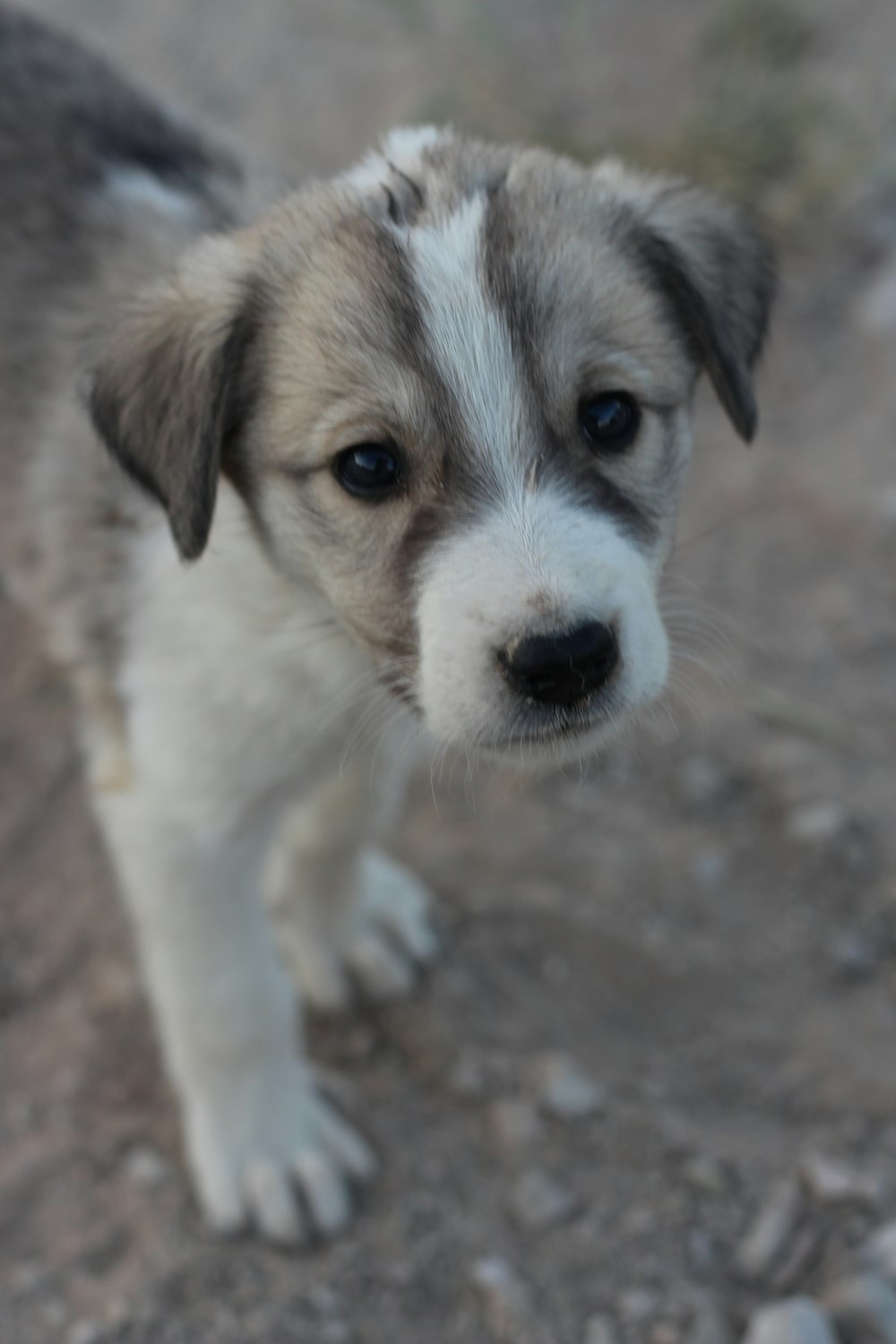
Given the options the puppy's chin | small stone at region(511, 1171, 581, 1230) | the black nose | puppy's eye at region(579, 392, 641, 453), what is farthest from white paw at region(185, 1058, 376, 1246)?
puppy's eye at region(579, 392, 641, 453)

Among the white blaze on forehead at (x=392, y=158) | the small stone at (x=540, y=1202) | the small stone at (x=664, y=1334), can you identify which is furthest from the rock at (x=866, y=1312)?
the white blaze on forehead at (x=392, y=158)

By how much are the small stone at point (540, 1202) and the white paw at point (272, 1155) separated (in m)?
0.35

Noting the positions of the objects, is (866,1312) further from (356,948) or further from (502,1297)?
(356,948)

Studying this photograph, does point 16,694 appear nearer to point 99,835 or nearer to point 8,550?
point 99,835

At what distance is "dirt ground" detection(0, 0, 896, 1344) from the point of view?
9.53ft

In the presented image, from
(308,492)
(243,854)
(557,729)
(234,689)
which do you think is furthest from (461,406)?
(243,854)

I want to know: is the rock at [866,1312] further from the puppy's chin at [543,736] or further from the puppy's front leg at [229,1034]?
the puppy's chin at [543,736]

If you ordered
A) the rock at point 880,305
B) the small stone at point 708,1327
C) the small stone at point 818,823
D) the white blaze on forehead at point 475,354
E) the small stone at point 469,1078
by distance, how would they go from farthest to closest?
1. the rock at point 880,305
2. the small stone at point 818,823
3. the small stone at point 469,1078
4. the small stone at point 708,1327
5. the white blaze on forehead at point 475,354

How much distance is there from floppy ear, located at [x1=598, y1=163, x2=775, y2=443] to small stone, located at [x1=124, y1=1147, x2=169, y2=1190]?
2.07m

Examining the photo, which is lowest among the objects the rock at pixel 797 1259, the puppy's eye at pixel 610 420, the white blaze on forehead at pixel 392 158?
the rock at pixel 797 1259

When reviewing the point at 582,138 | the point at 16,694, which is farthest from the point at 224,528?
the point at 582,138

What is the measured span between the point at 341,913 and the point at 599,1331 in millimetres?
1200

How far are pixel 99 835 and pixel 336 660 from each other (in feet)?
5.06

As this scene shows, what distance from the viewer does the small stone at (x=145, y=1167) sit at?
10.3ft
